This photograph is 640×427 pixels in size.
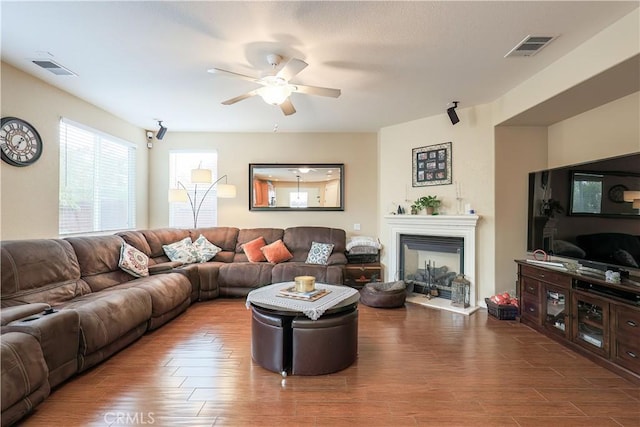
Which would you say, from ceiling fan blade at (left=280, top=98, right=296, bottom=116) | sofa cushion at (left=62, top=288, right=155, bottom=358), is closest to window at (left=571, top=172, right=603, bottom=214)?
ceiling fan blade at (left=280, top=98, right=296, bottom=116)

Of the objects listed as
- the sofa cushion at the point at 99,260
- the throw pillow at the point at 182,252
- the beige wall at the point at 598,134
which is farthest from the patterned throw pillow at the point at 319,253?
the beige wall at the point at 598,134

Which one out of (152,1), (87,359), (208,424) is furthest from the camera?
(87,359)

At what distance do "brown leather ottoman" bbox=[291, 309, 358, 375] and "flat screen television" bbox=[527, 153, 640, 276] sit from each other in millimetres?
2459

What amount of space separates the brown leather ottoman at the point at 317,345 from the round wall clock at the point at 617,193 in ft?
8.48

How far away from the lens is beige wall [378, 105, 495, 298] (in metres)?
3.83

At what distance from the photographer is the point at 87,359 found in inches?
89.4

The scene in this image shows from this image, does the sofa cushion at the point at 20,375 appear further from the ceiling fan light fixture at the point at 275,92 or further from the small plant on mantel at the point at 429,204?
the small plant on mantel at the point at 429,204

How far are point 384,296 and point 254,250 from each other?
2.19m

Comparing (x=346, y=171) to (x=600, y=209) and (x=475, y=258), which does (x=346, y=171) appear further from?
(x=600, y=209)

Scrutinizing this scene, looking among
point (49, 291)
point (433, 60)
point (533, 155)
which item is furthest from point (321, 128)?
point (49, 291)

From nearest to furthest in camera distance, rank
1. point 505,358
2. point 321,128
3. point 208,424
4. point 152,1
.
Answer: point 208,424 < point 152,1 < point 505,358 < point 321,128

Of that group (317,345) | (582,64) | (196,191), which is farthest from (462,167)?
(196,191)

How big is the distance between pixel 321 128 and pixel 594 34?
3.48 metres

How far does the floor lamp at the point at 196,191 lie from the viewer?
457cm
